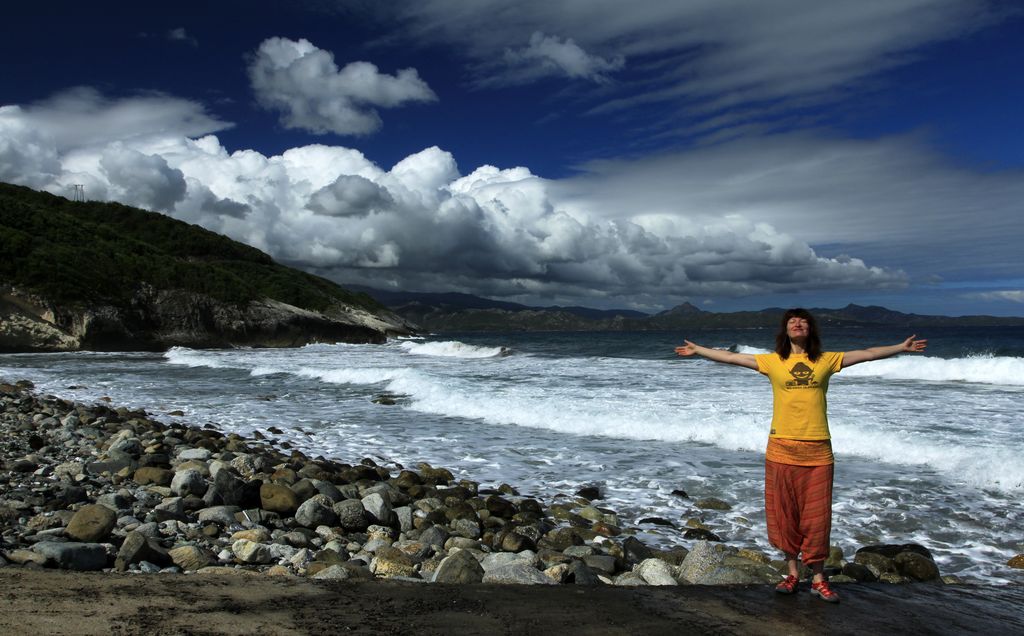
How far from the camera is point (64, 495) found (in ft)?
21.3

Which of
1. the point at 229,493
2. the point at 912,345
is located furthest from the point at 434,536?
the point at 912,345

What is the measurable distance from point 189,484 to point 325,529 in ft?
6.64

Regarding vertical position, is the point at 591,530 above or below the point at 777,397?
below

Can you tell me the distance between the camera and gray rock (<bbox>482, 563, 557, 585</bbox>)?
4.82m

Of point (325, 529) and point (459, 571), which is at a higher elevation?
point (459, 571)

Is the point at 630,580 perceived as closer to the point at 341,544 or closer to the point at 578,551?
the point at 578,551

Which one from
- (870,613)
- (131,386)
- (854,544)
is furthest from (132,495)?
(131,386)

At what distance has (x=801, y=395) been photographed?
188 inches

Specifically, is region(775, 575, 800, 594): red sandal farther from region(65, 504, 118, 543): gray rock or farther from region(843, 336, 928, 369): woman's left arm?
region(65, 504, 118, 543): gray rock

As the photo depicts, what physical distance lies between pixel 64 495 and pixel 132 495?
66cm

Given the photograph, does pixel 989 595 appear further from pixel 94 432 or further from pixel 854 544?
pixel 94 432

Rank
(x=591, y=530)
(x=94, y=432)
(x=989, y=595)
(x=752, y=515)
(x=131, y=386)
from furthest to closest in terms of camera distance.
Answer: (x=131, y=386)
(x=94, y=432)
(x=752, y=515)
(x=591, y=530)
(x=989, y=595)

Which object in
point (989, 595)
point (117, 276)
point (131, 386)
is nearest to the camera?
point (989, 595)

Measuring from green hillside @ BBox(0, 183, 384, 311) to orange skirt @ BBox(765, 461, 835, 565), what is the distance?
1918 inches
